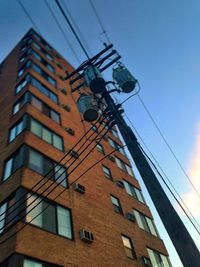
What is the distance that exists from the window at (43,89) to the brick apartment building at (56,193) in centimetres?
12

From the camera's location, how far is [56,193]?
14070 mm

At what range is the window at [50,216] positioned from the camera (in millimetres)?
11875

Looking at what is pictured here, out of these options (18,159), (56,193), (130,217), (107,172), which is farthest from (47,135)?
(130,217)

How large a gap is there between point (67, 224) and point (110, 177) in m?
8.81

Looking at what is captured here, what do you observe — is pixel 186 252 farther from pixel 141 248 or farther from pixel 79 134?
pixel 79 134

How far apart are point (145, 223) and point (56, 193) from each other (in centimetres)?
1017

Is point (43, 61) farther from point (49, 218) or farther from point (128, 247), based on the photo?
point (128, 247)

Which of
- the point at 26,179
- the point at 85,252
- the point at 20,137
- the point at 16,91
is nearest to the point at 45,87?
the point at 16,91

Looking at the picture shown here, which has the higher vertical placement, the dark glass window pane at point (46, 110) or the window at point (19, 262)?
the dark glass window pane at point (46, 110)

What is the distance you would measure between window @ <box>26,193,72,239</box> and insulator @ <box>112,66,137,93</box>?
6.25 meters

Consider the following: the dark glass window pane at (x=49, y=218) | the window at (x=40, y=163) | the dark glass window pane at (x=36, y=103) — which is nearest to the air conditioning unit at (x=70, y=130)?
the dark glass window pane at (x=36, y=103)

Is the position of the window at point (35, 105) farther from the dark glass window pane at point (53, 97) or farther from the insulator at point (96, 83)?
the insulator at point (96, 83)

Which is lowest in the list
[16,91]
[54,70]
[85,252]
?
[85,252]

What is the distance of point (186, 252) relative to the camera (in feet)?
16.1
